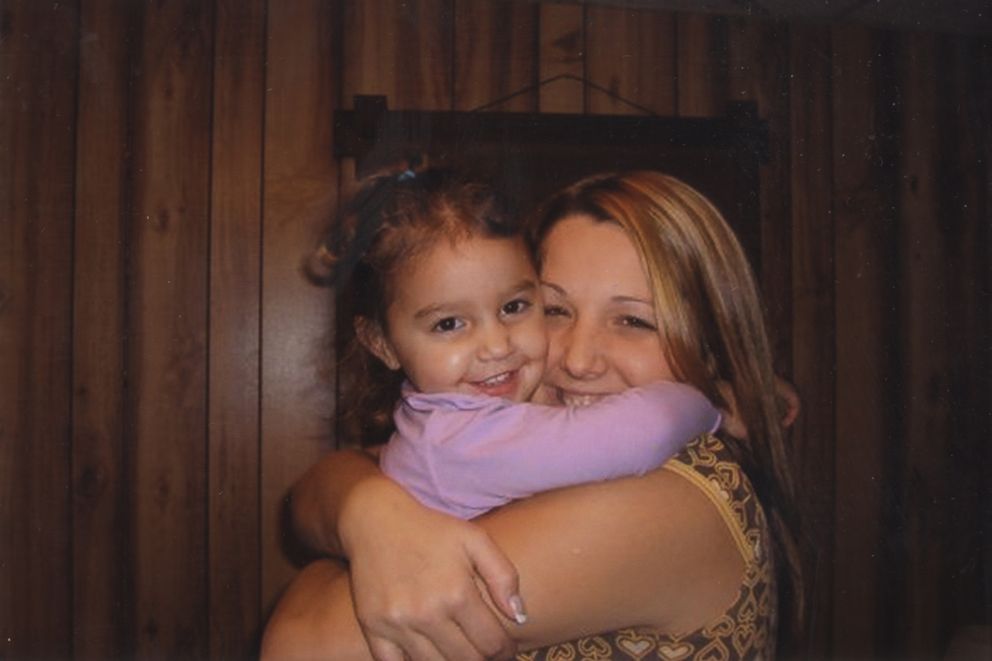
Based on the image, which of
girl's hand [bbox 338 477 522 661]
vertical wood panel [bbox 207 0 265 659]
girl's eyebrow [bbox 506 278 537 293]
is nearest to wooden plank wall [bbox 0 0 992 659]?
vertical wood panel [bbox 207 0 265 659]

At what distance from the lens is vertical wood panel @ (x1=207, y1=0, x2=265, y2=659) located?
2.47ft

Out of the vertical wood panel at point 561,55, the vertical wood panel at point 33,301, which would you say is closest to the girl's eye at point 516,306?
the vertical wood panel at point 561,55

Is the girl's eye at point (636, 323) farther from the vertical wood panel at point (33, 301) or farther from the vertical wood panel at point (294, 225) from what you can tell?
the vertical wood panel at point (33, 301)

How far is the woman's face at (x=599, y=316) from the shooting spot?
0.58 meters

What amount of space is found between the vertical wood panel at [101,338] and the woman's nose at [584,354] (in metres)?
0.46

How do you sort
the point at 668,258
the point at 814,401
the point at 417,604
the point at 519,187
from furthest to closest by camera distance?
the point at 814,401, the point at 519,187, the point at 668,258, the point at 417,604

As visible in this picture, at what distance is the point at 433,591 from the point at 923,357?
0.68 metres

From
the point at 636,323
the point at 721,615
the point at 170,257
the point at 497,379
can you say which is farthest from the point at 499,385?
the point at 170,257

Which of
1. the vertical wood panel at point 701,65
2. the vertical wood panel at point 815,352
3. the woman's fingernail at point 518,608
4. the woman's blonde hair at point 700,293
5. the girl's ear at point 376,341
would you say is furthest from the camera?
the vertical wood panel at point 815,352

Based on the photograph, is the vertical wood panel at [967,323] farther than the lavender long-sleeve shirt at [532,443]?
Yes

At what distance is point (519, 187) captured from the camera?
697 millimetres

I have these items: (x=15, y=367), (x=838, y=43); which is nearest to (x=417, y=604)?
(x=15, y=367)

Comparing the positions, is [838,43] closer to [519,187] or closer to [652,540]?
[519,187]

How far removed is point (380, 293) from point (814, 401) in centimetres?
58
